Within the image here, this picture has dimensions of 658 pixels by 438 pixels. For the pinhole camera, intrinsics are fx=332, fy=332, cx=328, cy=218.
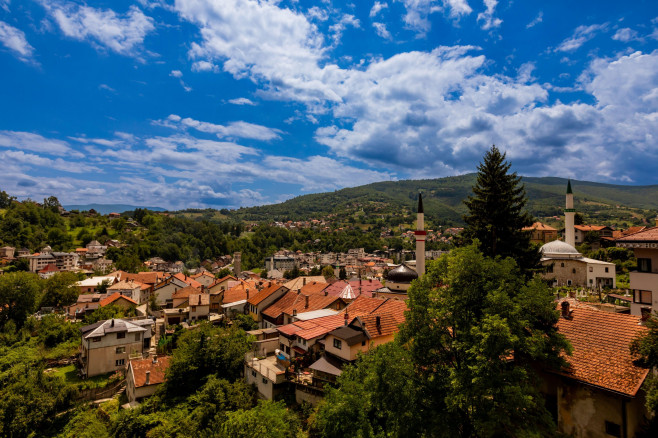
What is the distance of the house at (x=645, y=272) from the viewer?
14391 mm

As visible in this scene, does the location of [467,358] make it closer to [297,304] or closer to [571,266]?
[297,304]

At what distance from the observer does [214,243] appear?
501 feet

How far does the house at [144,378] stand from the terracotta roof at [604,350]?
26.5 metres

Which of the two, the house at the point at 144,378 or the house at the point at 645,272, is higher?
the house at the point at 645,272

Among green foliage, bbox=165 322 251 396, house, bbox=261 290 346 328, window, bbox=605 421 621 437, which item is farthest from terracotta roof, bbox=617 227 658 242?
green foliage, bbox=165 322 251 396

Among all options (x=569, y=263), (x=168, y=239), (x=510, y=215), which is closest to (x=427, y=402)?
(x=510, y=215)

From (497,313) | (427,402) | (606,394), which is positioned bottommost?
(427,402)

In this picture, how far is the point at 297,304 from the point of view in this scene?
112 feet

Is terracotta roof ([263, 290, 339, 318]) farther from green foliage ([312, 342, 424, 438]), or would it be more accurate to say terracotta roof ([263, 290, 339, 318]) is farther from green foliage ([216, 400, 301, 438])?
green foliage ([312, 342, 424, 438])

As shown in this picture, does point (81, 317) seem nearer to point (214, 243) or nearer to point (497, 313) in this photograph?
point (497, 313)

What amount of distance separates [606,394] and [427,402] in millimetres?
5612

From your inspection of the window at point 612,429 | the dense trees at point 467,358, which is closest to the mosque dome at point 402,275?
the dense trees at point 467,358

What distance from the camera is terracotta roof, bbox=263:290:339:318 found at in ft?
110

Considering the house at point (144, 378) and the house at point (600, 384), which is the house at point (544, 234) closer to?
the house at point (600, 384)
